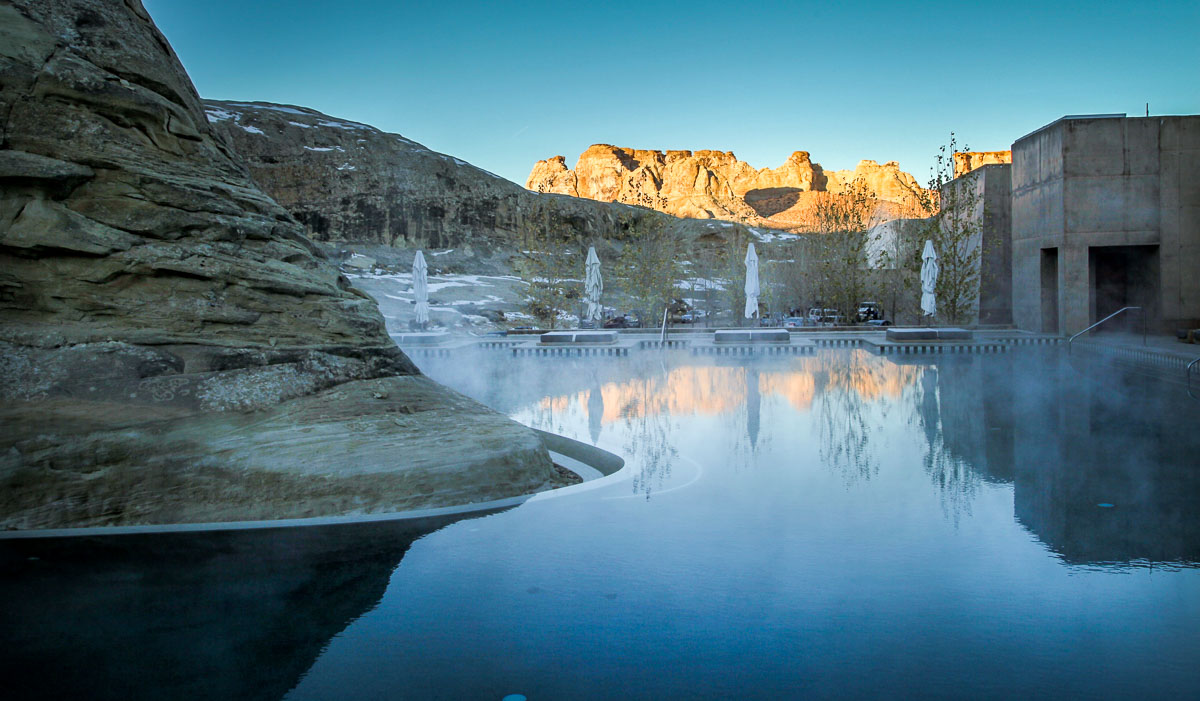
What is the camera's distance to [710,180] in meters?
82.9

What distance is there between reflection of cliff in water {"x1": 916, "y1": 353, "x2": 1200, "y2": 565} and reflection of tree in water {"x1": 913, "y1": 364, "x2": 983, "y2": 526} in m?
0.01

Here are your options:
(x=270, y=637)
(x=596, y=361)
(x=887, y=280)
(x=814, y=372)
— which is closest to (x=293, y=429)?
(x=270, y=637)

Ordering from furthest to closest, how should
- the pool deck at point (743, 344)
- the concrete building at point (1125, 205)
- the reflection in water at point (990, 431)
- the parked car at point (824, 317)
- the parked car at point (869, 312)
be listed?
1. the parked car at point (869, 312)
2. the parked car at point (824, 317)
3. the pool deck at point (743, 344)
4. the concrete building at point (1125, 205)
5. the reflection in water at point (990, 431)

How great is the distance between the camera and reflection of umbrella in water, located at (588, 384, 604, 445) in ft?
22.0

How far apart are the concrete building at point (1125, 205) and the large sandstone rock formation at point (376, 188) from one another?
22529mm

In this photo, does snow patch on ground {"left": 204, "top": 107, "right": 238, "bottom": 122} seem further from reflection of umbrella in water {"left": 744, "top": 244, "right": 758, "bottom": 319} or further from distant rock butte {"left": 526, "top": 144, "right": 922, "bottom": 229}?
distant rock butte {"left": 526, "top": 144, "right": 922, "bottom": 229}

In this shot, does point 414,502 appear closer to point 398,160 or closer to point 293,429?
point 293,429

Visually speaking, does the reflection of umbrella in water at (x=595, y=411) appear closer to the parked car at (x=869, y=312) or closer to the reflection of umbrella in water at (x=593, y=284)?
the reflection of umbrella in water at (x=593, y=284)

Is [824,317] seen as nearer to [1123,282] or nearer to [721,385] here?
[1123,282]

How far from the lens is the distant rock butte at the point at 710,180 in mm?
76750

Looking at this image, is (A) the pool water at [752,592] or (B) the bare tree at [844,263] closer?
(A) the pool water at [752,592]

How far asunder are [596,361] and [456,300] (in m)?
18.0

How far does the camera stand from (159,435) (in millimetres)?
4113

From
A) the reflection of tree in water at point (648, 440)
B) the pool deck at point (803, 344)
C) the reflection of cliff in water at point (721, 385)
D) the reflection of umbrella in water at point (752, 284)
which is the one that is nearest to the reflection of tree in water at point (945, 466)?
the reflection of cliff in water at point (721, 385)
